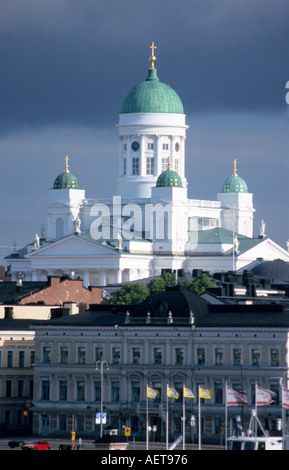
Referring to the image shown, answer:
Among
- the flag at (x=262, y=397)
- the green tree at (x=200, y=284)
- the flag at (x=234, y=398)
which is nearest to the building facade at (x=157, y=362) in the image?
the flag at (x=262, y=397)

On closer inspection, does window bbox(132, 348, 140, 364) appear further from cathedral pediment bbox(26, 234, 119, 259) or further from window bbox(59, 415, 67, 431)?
cathedral pediment bbox(26, 234, 119, 259)

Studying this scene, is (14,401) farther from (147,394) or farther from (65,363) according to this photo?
(147,394)

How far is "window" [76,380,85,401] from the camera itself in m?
88.3

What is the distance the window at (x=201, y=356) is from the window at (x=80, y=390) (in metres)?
7.25

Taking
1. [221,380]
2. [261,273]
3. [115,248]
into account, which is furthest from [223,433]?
[115,248]

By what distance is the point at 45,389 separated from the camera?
90.1 m

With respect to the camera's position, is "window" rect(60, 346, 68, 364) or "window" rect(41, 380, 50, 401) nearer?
"window" rect(41, 380, 50, 401)

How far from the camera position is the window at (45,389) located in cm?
8975

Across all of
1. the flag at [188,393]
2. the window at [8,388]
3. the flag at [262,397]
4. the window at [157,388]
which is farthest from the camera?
the window at [8,388]

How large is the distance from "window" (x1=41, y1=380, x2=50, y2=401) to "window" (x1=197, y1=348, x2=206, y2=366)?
31.7ft

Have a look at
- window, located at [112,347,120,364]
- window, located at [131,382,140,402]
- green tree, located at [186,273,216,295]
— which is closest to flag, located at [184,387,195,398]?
window, located at [131,382,140,402]

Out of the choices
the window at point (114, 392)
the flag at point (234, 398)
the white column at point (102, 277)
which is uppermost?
the white column at point (102, 277)

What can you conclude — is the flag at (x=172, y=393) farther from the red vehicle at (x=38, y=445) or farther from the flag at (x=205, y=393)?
the red vehicle at (x=38, y=445)

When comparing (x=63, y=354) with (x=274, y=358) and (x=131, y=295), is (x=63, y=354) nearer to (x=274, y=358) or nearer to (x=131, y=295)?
(x=274, y=358)
